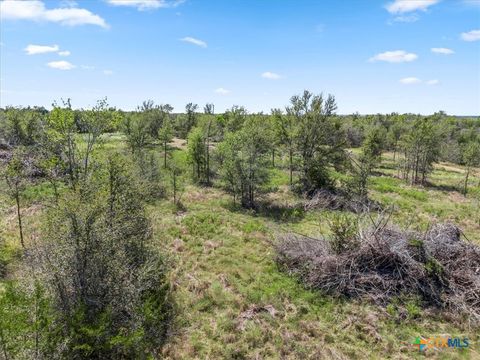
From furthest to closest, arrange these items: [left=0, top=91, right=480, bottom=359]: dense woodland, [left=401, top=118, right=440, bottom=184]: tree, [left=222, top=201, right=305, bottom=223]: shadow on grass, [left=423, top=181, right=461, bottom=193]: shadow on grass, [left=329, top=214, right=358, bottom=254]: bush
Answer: [left=401, top=118, right=440, bottom=184]: tree, [left=423, top=181, right=461, bottom=193]: shadow on grass, [left=222, top=201, right=305, bottom=223]: shadow on grass, [left=329, top=214, right=358, bottom=254]: bush, [left=0, top=91, right=480, bottom=359]: dense woodland

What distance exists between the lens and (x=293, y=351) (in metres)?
10.1

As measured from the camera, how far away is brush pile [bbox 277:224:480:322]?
1255 cm

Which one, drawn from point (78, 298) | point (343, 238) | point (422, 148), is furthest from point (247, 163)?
point (422, 148)

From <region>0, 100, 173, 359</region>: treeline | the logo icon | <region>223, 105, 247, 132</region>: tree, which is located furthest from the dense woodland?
<region>223, 105, 247, 132</region>: tree

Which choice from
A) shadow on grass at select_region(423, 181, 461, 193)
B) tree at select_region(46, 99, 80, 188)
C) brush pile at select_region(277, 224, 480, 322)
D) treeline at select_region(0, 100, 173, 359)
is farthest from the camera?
shadow on grass at select_region(423, 181, 461, 193)

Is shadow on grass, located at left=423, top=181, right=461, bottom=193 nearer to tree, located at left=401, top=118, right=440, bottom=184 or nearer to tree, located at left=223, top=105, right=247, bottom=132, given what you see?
tree, located at left=401, top=118, right=440, bottom=184

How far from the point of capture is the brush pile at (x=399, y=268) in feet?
41.2

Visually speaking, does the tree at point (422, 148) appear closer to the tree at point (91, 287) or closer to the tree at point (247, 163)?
the tree at point (247, 163)

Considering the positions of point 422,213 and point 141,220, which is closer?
point 141,220

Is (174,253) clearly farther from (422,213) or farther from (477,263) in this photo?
(422,213)

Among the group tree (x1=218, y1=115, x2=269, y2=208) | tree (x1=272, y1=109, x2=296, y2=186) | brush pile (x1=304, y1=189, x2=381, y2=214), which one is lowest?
brush pile (x1=304, y1=189, x2=381, y2=214)

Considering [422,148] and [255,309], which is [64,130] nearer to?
Answer: [255,309]

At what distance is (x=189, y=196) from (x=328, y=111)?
51.4 ft

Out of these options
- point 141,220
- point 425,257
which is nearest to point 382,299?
point 425,257
